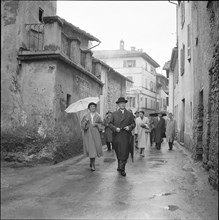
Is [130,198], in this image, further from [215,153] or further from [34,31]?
[34,31]

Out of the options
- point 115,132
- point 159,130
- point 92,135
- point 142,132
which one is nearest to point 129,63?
point 159,130

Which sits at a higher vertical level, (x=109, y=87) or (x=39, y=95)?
(x=109, y=87)

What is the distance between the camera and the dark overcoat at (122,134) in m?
7.57

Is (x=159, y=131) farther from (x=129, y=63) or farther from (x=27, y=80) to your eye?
(x=129, y=63)

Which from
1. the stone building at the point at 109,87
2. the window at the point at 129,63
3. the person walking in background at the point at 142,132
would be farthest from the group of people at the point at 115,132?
the window at the point at 129,63

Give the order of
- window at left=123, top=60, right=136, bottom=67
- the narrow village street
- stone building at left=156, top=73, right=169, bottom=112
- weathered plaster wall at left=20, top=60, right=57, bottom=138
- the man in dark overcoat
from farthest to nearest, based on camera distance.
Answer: stone building at left=156, top=73, right=169, bottom=112 < window at left=123, top=60, right=136, bottom=67 < the man in dark overcoat < weathered plaster wall at left=20, top=60, right=57, bottom=138 < the narrow village street

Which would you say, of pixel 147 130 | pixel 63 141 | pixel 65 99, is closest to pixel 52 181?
pixel 63 141

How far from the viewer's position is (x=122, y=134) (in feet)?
25.2

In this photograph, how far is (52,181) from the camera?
684cm

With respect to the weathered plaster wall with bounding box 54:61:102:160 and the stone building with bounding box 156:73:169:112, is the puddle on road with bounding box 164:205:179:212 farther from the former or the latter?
the stone building with bounding box 156:73:169:112

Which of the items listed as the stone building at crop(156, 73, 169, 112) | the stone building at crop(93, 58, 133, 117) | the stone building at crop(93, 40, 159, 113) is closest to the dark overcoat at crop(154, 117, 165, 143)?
the stone building at crop(93, 58, 133, 117)

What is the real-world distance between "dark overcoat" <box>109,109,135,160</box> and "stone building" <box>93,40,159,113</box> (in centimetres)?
3375

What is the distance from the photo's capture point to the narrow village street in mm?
4445

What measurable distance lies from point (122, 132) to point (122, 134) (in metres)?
0.05
